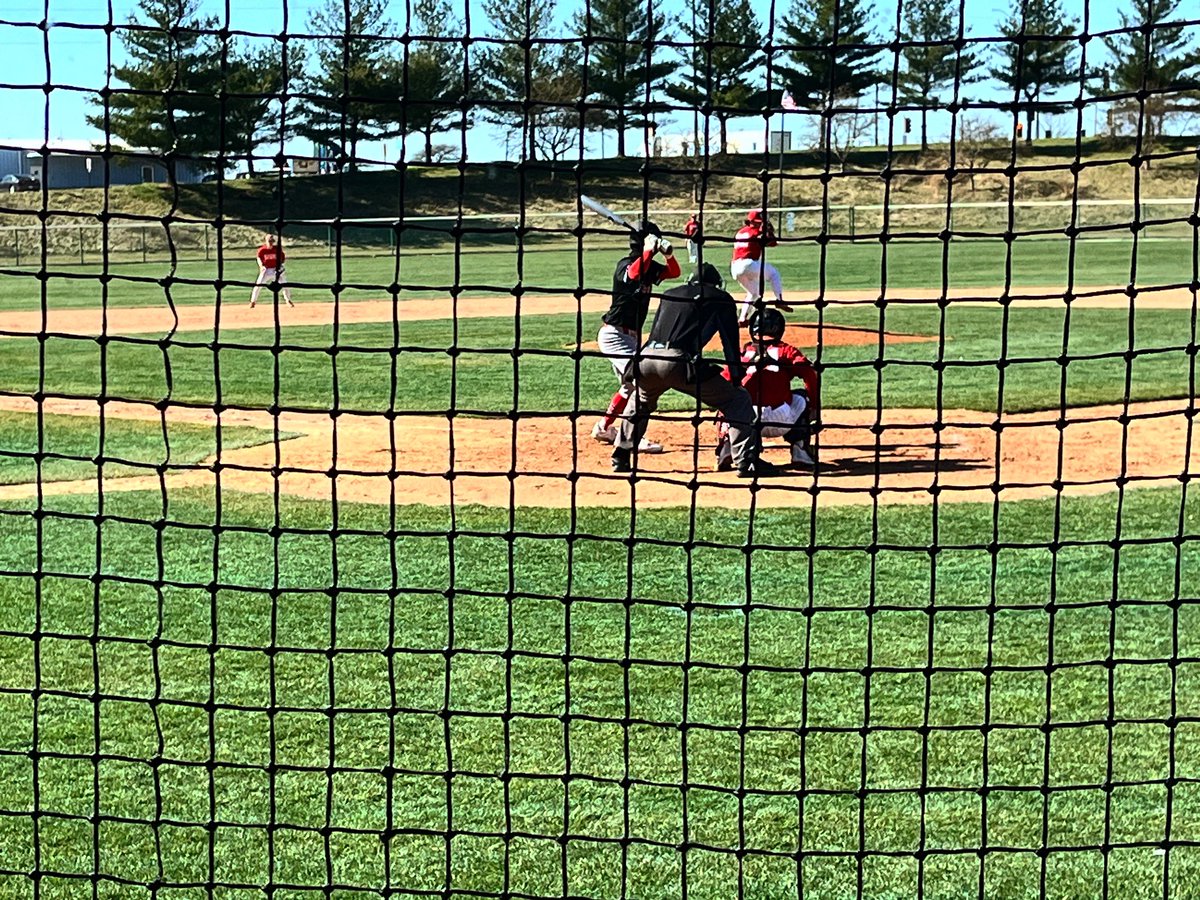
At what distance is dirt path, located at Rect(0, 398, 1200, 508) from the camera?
10.8 m

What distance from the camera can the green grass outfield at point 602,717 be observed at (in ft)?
15.7

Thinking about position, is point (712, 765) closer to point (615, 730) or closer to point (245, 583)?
point (615, 730)

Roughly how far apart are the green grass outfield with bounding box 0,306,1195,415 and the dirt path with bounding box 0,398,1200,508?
1.36 feet

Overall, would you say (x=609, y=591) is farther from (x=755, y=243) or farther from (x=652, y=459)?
(x=652, y=459)

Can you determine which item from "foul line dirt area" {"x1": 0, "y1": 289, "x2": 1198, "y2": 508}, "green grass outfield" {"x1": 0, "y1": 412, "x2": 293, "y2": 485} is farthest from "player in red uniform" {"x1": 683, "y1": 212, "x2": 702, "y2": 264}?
"green grass outfield" {"x1": 0, "y1": 412, "x2": 293, "y2": 485}

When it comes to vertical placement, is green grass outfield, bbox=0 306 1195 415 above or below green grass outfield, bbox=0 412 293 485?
above

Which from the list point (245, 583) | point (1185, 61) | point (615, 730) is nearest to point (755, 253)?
point (1185, 61)

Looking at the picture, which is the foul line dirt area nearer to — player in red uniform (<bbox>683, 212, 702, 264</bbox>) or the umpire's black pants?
the umpire's black pants

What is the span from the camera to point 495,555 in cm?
914

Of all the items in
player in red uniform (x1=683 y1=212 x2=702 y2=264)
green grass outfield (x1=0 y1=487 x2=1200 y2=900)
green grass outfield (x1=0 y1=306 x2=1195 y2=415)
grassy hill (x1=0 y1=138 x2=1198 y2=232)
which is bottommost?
green grass outfield (x1=0 y1=487 x2=1200 y2=900)

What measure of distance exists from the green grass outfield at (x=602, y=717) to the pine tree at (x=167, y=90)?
1.30 meters

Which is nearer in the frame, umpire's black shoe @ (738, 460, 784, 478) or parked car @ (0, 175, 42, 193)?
umpire's black shoe @ (738, 460, 784, 478)

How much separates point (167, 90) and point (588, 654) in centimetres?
349

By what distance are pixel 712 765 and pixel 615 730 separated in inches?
19.4
